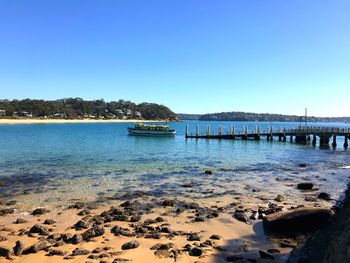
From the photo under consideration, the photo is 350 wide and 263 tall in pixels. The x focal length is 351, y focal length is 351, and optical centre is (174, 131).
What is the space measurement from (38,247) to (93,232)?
205 cm

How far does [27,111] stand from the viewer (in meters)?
190

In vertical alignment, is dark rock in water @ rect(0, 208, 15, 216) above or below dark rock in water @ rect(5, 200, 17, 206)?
above

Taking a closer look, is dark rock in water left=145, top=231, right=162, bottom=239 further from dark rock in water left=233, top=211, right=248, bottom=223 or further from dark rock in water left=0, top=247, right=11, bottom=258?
dark rock in water left=0, top=247, right=11, bottom=258

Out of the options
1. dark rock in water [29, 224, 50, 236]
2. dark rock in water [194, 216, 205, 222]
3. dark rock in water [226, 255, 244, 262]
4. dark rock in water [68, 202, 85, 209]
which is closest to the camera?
dark rock in water [226, 255, 244, 262]

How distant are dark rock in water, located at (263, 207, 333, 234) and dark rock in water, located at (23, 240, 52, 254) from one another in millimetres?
8258

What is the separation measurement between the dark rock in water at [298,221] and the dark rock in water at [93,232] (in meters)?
6.51

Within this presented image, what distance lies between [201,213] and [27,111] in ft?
629

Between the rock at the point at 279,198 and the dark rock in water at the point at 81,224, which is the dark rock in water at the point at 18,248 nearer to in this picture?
the dark rock in water at the point at 81,224

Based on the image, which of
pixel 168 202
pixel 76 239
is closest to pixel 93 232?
pixel 76 239

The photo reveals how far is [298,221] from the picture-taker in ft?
44.1

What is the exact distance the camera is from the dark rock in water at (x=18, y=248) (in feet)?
36.7

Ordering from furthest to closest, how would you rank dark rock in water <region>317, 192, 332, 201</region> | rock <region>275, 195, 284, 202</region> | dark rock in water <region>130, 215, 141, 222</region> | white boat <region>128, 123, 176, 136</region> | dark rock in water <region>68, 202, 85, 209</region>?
white boat <region>128, 123, 176, 136</region>
dark rock in water <region>317, 192, 332, 201</region>
rock <region>275, 195, 284, 202</region>
dark rock in water <region>68, 202, 85, 209</region>
dark rock in water <region>130, 215, 141, 222</region>

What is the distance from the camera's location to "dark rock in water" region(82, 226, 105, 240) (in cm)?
1259

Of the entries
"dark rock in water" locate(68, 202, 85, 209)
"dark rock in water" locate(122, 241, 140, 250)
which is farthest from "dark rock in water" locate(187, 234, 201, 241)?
"dark rock in water" locate(68, 202, 85, 209)
